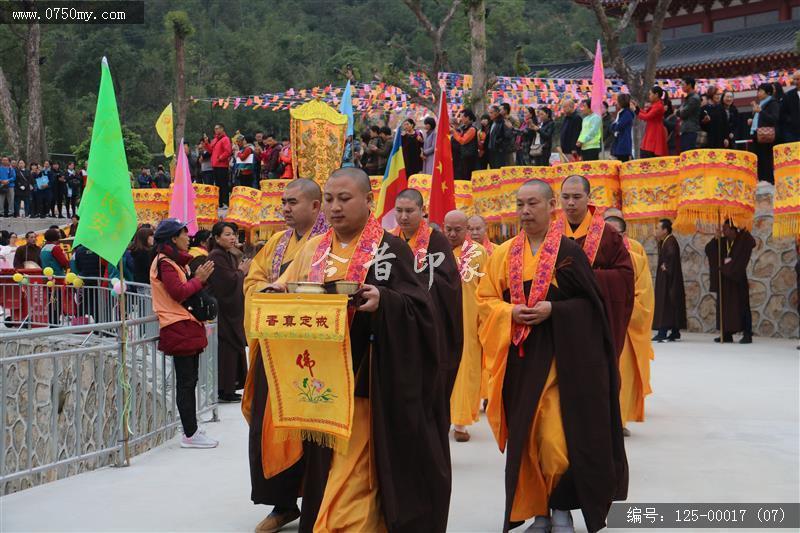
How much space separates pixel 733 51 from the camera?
26688 mm

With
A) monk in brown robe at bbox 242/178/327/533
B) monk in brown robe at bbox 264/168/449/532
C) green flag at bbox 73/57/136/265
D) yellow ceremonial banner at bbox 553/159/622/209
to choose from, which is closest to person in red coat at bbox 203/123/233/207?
yellow ceremonial banner at bbox 553/159/622/209

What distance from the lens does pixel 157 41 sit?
4556 centimetres

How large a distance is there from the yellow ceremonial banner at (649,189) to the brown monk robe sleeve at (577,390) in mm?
7934

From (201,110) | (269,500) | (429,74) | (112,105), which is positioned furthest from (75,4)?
(269,500)

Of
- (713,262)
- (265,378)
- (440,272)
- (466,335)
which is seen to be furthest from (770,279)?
(265,378)

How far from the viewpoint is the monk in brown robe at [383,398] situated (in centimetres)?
383

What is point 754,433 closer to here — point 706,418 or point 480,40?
point 706,418

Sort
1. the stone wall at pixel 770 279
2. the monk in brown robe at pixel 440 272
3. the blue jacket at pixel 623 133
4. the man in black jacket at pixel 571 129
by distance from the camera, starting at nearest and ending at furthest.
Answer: the monk in brown robe at pixel 440 272, the blue jacket at pixel 623 133, the stone wall at pixel 770 279, the man in black jacket at pixel 571 129

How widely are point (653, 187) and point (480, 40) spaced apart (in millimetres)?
6460

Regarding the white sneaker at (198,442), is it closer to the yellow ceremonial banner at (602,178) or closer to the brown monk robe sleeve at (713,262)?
the yellow ceremonial banner at (602,178)

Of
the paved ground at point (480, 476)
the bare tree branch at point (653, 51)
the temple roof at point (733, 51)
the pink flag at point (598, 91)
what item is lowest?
the paved ground at point (480, 476)

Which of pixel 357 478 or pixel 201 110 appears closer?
pixel 357 478

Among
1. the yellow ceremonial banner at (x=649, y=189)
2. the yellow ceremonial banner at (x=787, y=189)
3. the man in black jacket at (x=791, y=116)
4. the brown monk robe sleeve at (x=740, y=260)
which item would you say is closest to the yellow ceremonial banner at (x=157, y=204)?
the yellow ceremonial banner at (x=649, y=189)

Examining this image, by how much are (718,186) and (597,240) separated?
20.8 ft
